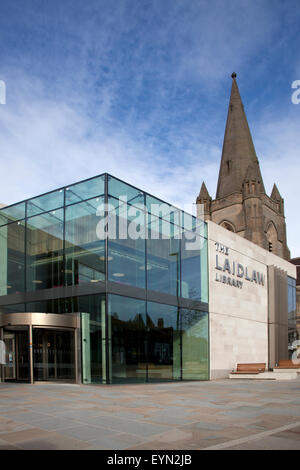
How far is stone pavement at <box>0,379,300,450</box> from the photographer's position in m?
6.80

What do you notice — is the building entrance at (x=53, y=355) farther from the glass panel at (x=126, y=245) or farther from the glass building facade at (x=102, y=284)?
the glass panel at (x=126, y=245)

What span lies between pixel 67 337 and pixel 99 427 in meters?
11.2

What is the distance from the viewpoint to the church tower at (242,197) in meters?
64.2

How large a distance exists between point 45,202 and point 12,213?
2787mm

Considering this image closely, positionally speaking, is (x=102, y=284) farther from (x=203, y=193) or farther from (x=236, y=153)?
(x=203, y=193)

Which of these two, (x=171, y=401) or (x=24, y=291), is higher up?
(x=24, y=291)

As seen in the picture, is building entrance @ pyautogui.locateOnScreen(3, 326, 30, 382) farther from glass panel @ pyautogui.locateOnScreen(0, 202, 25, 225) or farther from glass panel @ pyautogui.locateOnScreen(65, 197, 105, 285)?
glass panel @ pyautogui.locateOnScreen(0, 202, 25, 225)

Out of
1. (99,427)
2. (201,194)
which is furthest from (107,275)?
(201,194)

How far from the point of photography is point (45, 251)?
69.2ft

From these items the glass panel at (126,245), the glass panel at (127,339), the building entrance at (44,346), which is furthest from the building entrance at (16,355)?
the glass panel at (126,245)

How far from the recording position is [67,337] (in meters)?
18.9

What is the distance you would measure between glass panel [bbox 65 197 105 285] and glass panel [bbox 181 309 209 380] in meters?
6.41

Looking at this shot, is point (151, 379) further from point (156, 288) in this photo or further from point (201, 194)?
point (201, 194)

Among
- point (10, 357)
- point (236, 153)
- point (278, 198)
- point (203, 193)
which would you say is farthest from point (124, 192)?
point (278, 198)
